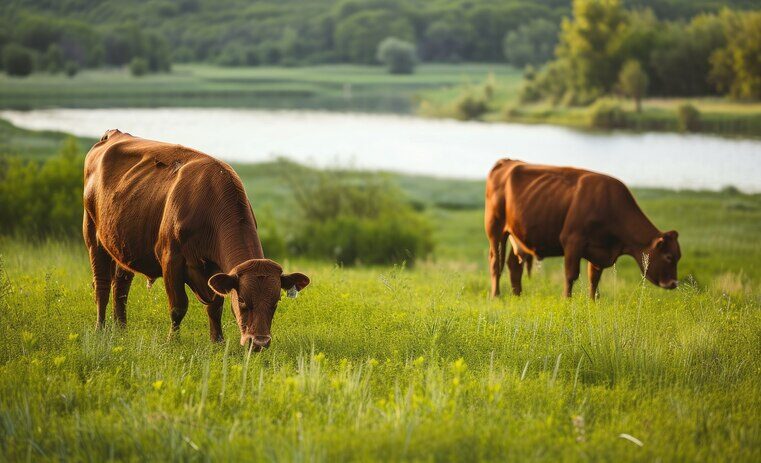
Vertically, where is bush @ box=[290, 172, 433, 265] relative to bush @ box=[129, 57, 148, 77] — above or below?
below

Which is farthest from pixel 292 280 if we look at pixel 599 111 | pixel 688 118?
pixel 599 111

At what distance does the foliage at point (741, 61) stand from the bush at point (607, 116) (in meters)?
6.11

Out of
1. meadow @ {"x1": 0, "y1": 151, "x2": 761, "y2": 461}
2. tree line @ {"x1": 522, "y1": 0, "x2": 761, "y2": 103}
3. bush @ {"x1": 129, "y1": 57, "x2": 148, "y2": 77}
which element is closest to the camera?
meadow @ {"x1": 0, "y1": 151, "x2": 761, "y2": 461}

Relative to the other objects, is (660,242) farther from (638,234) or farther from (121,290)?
(121,290)

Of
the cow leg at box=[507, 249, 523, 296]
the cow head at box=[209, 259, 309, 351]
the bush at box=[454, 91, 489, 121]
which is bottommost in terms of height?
the bush at box=[454, 91, 489, 121]

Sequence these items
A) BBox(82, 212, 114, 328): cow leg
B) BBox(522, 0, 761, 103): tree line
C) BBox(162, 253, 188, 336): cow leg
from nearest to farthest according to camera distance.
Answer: BBox(162, 253, 188, 336): cow leg < BBox(82, 212, 114, 328): cow leg < BBox(522, 0, 761, 103): tree line

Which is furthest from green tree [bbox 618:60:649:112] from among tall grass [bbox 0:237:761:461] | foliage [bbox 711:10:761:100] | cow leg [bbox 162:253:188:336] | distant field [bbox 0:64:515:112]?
cow leg [bbox 162:253:188:336]

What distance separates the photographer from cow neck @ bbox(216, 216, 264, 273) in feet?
22.7

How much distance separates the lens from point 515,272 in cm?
1164

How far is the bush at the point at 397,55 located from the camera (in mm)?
65188

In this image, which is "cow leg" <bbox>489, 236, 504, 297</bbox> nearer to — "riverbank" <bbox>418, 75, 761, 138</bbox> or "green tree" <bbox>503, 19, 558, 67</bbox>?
"riverbank" <bbox>418, 75, 761, 138</bbox>

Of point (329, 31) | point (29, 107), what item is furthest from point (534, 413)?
point (329, 31)

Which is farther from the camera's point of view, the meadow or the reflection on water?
the reflection on water

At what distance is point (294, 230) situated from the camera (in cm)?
2995
